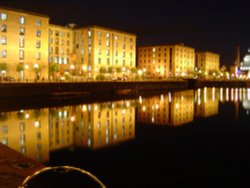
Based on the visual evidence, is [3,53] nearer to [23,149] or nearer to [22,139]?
[22,139]

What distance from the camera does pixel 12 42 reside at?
45406 millimetres

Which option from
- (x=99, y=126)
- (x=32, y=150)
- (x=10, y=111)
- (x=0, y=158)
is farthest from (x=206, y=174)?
(x=10, y=111)

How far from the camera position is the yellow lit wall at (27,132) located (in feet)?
48.0

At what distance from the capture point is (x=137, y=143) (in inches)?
668

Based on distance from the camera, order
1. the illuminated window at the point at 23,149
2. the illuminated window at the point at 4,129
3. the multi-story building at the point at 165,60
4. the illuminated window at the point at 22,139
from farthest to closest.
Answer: the multi-story building at the point at 165,60
the illuminated window at the point at 4,129
the illuminated window at the point at 22,139
the illuminated window at the point at 23,149

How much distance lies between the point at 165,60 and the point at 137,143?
3171 inches

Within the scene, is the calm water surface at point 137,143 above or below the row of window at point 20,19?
below

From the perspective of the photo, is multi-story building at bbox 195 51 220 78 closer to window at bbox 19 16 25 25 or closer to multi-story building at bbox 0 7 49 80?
multi-story building at bbox 0 7 49 80

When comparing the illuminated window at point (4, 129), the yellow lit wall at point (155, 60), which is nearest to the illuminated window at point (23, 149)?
the illuminated window at point (4, 129)

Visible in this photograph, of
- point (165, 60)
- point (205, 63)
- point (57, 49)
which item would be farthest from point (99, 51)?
point (205, 63)

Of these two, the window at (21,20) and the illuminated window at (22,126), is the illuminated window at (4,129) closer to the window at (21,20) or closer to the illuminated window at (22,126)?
the illuminated window at (22,126)

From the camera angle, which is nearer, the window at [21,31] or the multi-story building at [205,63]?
the window at [21,31]

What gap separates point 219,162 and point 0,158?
874cm

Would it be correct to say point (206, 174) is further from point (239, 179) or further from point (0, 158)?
point (0, 158)
